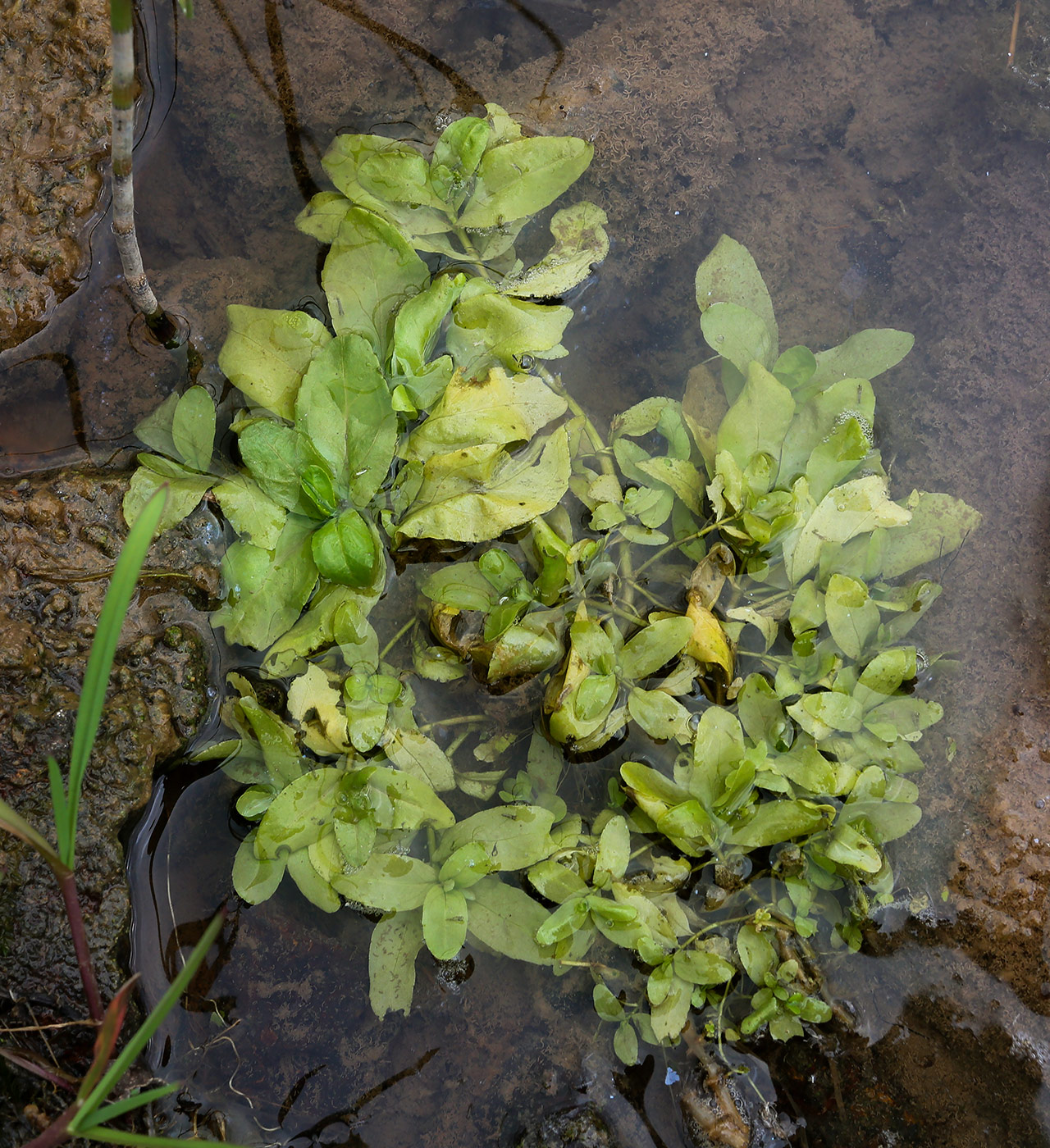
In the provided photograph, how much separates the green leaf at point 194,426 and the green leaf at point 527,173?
83 centimetres

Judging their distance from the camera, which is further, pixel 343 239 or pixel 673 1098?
pixel 343 239

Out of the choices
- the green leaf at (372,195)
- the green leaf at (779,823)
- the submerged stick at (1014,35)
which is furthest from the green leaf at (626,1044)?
the submerged stick at (1014,35)

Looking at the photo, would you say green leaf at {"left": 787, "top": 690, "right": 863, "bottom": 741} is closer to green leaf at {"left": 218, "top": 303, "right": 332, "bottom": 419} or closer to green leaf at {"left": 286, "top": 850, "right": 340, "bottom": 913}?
green leaf at {"left": 286, "top": 850, "right": 340, "bottom": 913}

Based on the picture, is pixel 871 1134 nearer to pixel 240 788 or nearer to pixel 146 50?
pixel 240 788

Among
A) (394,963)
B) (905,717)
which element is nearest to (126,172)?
(394,963)

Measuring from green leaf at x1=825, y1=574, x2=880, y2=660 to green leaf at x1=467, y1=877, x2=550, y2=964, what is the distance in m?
0.95

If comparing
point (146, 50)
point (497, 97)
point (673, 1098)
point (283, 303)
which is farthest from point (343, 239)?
point (673, 1098)

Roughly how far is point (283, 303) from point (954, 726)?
2023 mm

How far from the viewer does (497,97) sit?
93.6 inches

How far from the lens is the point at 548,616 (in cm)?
206

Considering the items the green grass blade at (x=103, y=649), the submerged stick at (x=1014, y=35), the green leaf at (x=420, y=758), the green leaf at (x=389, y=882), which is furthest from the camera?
the submerged stick at (x=1014, y=35)

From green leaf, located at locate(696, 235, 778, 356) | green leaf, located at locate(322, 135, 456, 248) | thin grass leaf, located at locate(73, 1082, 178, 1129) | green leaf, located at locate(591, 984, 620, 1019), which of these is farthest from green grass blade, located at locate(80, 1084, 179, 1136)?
green leaf, located at locate(696, 235, 778, 356)

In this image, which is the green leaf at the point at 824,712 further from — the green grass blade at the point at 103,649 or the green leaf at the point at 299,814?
the green grass blade at the point at 103,649

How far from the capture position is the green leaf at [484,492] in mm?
1994
